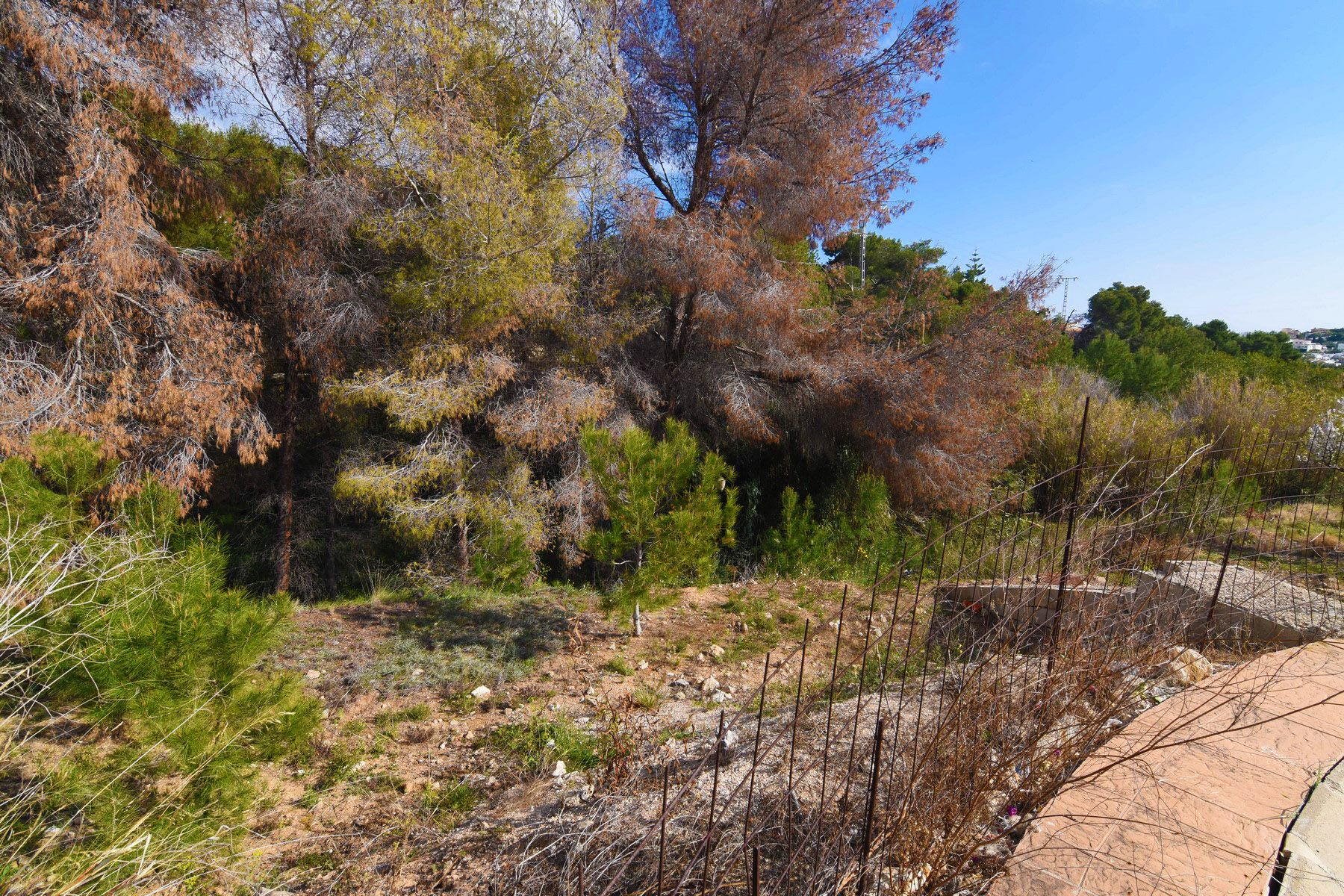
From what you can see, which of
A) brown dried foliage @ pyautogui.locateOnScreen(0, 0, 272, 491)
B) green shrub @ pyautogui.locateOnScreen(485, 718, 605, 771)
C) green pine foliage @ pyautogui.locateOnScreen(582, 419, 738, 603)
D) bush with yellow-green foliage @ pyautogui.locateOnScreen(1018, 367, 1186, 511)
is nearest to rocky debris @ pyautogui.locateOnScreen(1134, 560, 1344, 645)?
green pine foliage @ pyautogui.locateOnScreen(582, 419, 738, 603)

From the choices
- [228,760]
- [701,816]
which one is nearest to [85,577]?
[228,760]

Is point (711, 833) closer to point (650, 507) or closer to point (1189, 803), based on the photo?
point (1189, 803)

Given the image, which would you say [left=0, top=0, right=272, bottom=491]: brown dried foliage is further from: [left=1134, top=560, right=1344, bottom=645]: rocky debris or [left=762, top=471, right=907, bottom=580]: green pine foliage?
[left=1134, top=560, right=1344, bottom=645]: rocky debris

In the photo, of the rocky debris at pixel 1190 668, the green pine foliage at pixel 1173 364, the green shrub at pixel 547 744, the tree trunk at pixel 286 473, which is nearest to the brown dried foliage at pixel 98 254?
the tree trunk at pixel 286 473

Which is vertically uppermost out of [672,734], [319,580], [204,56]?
[204,56]

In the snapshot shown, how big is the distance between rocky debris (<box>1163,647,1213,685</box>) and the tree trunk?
815cm

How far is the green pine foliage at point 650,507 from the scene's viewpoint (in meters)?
4.51

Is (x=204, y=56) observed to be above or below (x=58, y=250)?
above

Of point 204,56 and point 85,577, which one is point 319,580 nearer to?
point 204,56

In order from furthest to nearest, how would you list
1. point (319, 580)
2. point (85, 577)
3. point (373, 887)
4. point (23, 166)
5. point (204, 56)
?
point (319, 580), point (204, 56), point (23, 166), point (85, 577), point (373, 887)

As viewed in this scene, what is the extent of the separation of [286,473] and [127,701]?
610cm

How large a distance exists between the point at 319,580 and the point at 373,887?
740cm

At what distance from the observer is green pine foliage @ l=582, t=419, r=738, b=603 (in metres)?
4.51

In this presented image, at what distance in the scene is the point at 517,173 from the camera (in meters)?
7.00
